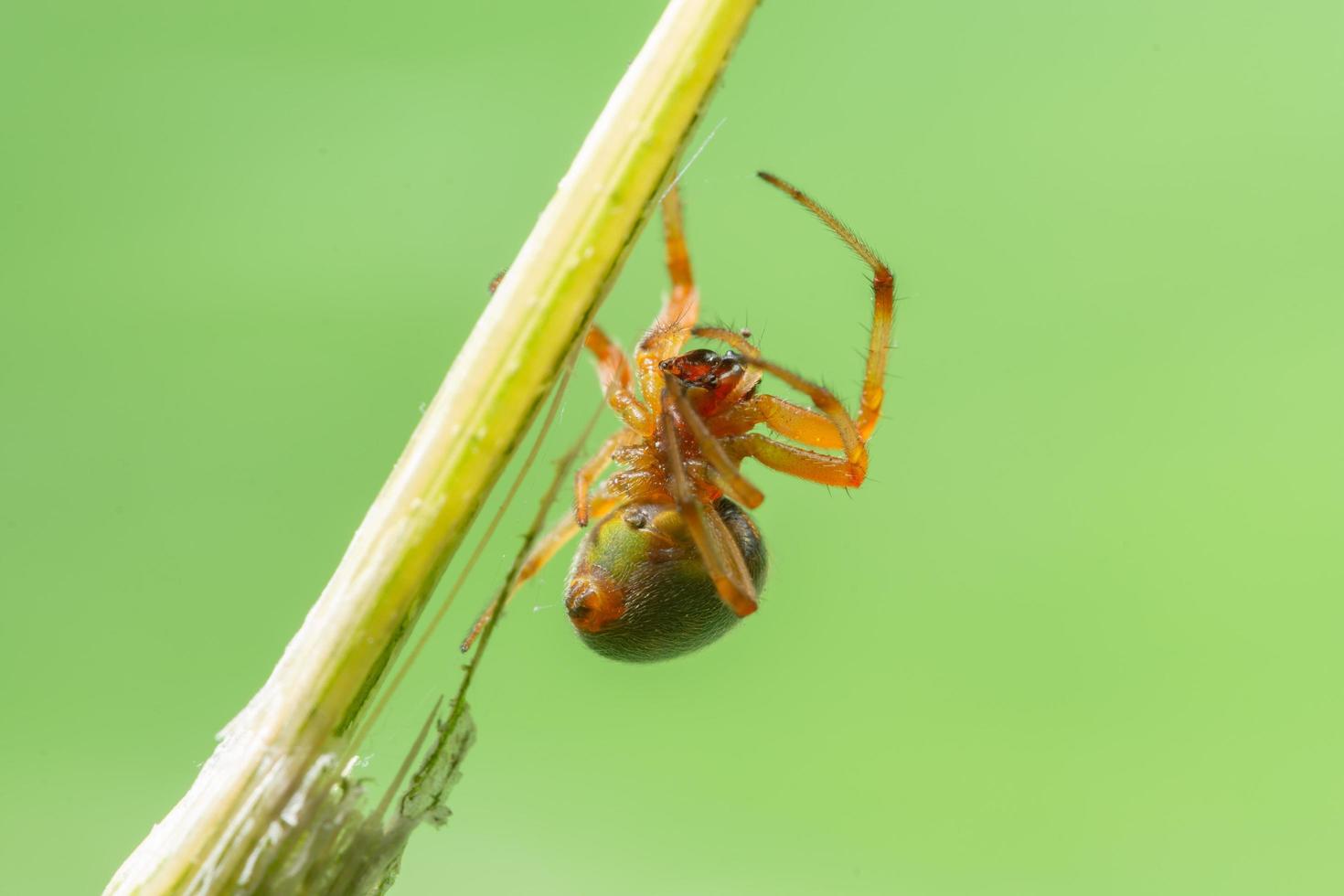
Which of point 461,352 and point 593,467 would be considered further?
point 593,467

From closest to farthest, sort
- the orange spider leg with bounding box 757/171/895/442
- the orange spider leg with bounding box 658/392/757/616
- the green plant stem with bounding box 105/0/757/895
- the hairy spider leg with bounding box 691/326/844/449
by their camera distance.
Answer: the green plant stem with bounding box 105/0/757/895
the orange spider leg with bounding box 658/392/757/616
the orange spider leg with bounding box 757/171/895/442
the hairy spider leg with bounding box 691/326/844/449

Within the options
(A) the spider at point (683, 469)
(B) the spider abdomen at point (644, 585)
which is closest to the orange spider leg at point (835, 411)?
(A) the spider at point (683, 469)

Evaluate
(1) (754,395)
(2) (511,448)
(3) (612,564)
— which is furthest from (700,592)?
(2) (511,448)

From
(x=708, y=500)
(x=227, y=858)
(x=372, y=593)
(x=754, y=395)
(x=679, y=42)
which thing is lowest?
(x=227, y=858)

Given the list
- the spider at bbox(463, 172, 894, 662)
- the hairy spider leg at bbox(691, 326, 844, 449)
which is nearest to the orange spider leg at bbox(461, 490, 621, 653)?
the spider at bbox(463, 172, 894, 662)

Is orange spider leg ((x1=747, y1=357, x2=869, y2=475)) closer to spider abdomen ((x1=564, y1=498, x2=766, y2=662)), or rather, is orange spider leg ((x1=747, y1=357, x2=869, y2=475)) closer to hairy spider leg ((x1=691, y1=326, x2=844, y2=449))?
hairy spider leg ((x1=691, y1=326, x2=844, y2=449))

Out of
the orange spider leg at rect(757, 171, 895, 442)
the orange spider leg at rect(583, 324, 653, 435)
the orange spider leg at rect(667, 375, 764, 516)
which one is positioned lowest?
the orange spider leg at rect(667, 375, 764, 516)

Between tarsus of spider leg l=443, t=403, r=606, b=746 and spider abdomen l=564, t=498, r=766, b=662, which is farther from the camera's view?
spider abdomen l=564, t=498, r=766, b=662

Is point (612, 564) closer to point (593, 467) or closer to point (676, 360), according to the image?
point (593, 467)

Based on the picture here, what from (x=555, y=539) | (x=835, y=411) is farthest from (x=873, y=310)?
(x=555, y=539)
